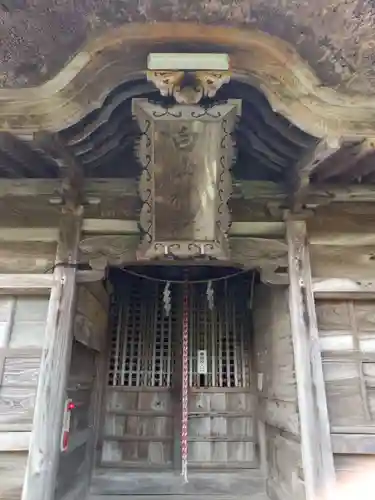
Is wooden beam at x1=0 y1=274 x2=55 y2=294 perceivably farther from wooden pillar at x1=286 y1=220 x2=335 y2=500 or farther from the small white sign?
the small white sign

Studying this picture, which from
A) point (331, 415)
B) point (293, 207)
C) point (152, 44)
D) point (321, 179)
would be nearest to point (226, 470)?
point (331, 415)

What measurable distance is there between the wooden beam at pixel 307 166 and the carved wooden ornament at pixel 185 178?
64cm

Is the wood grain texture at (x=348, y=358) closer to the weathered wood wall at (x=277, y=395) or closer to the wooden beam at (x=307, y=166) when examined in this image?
the weathered wood wall at (x=277, y=395)

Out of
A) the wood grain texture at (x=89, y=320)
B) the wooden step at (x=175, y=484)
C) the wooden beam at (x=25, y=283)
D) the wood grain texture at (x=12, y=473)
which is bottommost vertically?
the wooden step at (x=175, y=484)

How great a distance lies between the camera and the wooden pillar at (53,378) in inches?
115

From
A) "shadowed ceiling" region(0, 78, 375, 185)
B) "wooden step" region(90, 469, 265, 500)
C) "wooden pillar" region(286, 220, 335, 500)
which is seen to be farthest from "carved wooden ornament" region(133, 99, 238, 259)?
"wooden step" region(90, 469, 265, 500)

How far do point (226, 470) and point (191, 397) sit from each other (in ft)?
2.84

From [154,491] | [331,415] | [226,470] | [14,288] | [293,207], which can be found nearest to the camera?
[331,415]

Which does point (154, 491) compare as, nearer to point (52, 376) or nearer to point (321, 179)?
point (52, 376)

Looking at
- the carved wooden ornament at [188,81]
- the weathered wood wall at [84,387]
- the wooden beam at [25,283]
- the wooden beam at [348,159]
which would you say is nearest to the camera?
the carved wooden ornament at [188,81]

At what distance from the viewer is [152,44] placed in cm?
301

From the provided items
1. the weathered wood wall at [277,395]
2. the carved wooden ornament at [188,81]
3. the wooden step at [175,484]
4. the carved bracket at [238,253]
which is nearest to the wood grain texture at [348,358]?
the weathered wood wall at [277,395]

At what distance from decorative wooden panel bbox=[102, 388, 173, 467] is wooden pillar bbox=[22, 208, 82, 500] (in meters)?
1.72

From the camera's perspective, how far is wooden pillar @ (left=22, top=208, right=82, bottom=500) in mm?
2916
